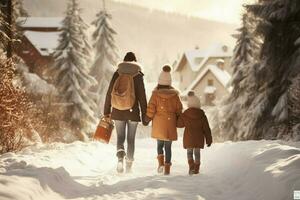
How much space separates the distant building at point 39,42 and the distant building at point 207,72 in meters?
20.3

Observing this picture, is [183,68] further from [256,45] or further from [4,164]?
[4,164]

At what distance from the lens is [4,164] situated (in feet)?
22.9

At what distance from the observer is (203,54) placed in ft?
238

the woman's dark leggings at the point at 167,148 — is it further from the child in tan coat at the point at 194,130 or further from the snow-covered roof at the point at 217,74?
the snow-covered roof at the point at 217,74

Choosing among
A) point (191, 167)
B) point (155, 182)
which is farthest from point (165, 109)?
point (155, 182)

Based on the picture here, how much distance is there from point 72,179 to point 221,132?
2061 cm

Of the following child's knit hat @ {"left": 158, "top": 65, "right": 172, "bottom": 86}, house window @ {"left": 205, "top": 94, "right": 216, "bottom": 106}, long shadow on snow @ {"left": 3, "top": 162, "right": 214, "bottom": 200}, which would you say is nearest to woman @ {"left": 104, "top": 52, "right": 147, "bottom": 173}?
child's knit hat @ {"left": 158, "top": 65, "right": 172, "bottom": 86}

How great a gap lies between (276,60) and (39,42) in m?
51.5

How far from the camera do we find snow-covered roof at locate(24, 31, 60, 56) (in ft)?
199

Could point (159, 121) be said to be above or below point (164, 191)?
above

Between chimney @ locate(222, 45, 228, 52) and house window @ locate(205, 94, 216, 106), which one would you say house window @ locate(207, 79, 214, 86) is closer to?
house window @ locate(205, 94, 216, 106)

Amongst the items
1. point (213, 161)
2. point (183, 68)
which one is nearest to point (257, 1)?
point (213, 161)

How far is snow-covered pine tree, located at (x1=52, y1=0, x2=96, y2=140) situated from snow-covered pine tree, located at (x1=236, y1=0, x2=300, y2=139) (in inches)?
777

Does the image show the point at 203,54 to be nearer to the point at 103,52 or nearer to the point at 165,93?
the point at 103,52
